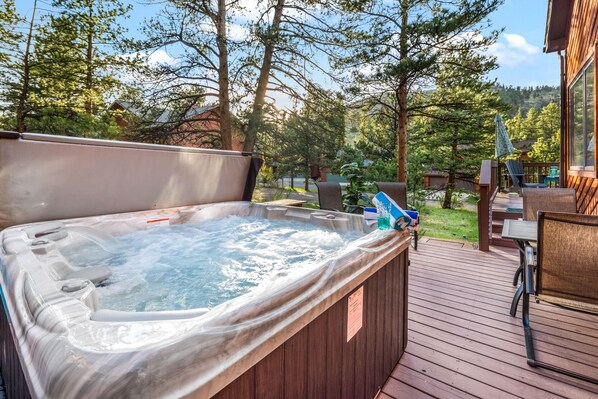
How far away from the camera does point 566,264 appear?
169cm

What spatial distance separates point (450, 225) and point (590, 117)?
10.5 feet

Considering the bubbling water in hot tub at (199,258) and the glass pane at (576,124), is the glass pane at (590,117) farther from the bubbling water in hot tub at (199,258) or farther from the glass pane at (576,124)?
the bubbling water in hot tub at (199,258)

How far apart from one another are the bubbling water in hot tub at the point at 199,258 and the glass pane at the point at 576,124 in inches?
130

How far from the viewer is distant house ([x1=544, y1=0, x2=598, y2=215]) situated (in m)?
2.95

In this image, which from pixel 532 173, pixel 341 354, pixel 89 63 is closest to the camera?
pixel 341 354

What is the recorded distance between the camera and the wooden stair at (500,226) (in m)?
3.80

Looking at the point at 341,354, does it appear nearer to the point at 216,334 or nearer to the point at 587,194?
the point at 216,334

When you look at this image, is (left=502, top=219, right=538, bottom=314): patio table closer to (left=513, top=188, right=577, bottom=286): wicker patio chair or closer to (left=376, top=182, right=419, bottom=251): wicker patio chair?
(left=513, top=188, right=577, bottom=286): wicker patio chair

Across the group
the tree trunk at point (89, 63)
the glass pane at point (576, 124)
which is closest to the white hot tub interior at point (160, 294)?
the glass pane at point (576, 124)

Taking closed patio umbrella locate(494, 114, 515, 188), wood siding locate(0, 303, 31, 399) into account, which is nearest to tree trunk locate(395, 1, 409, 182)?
closed patio umbrella locate(494, 114, 515, 188)

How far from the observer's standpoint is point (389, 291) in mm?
1518

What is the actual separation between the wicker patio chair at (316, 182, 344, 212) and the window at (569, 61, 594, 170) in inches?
102

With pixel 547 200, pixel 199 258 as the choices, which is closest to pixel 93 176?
pixel 199 258

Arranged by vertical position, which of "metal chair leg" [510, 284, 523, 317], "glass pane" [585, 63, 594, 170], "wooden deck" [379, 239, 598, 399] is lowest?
"wooden deck" [379, 239, 598, 399]
